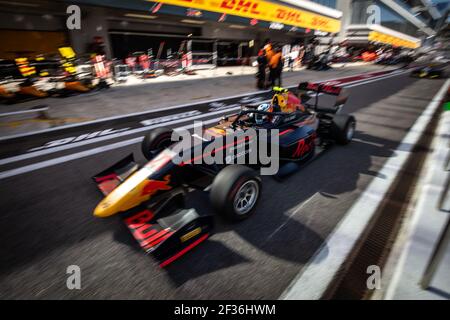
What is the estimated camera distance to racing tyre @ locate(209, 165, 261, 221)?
250 cm

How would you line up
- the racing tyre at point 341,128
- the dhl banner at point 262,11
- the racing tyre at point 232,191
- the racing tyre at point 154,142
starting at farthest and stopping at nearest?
the dhl banner at point 262,11 → the racing tyre at point 341,128 → the racing tyre at point 154,142 → the racing tyre at point 232,191

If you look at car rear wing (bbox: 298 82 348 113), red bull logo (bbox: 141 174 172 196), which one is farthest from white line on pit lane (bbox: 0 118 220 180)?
car rear wing (bbox: 298 82 348 113)

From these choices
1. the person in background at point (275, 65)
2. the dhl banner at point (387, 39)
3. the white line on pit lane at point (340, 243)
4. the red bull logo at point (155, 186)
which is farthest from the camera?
the dhl banner at point (387, 39)

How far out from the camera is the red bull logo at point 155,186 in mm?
2610

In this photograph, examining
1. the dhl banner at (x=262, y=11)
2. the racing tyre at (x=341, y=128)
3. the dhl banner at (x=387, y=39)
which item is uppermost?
the dhl banner at (x=387, y=39)

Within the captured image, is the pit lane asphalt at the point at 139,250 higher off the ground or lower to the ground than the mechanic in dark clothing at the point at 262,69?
lower

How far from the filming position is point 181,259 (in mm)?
2273

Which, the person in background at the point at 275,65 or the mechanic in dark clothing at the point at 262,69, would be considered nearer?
the person in background at the point at 275,65

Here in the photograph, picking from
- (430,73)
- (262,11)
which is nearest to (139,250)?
(430,73)

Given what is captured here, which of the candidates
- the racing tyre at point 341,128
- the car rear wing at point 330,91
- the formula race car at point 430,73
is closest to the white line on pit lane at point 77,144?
the car rear wing at point 330,91

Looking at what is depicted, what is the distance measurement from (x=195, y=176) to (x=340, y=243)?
178 cm

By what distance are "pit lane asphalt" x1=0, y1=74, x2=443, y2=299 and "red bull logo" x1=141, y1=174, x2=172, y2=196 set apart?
461 mm

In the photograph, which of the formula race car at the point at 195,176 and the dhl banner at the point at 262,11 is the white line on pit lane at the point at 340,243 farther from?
the dhl banner at the point at 262,11

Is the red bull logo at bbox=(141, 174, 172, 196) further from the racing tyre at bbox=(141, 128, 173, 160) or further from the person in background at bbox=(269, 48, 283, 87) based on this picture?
the person in background at bbox=(269, 48, 283, 87)
